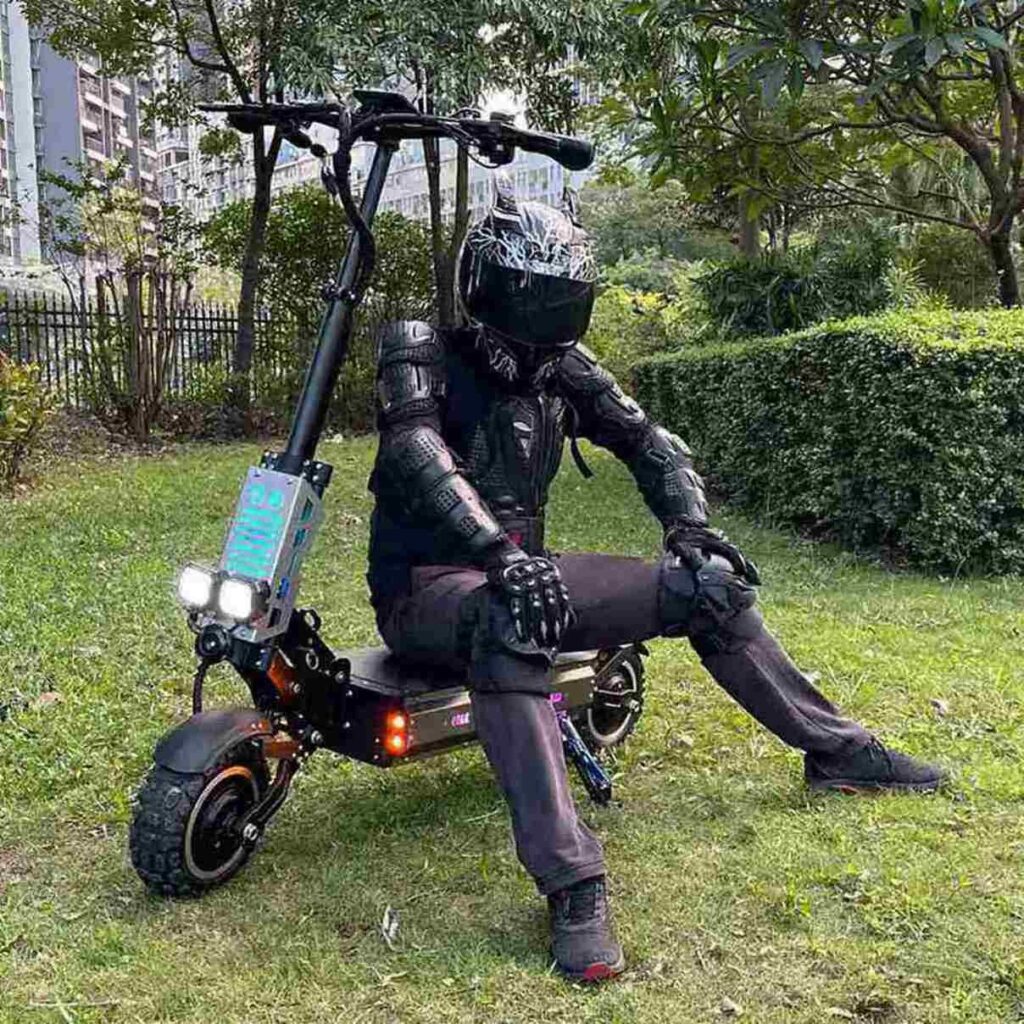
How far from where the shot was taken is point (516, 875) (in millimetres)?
2820

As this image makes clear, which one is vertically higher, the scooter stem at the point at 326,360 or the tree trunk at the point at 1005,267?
the tree trunk at the point at 1005,267

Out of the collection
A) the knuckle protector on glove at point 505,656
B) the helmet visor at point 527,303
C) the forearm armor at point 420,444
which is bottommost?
the knuckle protector on glove at point 505,656

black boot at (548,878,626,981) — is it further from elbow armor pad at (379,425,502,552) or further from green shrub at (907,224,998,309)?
green shrub at (907,224,998,309)

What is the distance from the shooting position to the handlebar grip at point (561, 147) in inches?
108

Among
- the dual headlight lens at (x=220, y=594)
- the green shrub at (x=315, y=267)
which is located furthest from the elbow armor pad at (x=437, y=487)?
the green shrub at (x=315, y=267)

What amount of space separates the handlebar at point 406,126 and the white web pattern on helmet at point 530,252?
0.55ft

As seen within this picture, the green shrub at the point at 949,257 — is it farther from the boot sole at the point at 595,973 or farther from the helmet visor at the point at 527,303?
the boot sole at the point at 595,973

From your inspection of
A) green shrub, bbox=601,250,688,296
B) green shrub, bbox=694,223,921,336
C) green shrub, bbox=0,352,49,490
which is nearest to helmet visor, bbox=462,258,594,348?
green shrub, bbox=0,352,49,490

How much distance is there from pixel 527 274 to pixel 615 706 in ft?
4.85

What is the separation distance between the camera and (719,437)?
8.62 m

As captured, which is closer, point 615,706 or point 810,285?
point 615,706

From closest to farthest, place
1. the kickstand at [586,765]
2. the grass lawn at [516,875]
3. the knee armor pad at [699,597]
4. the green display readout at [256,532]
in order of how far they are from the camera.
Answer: the grass lawn at [516,875], the green display readout at [256,532], the knee armor pad at [699,597], the kickstand at [586,765]

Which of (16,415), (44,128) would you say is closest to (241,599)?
(16,415)

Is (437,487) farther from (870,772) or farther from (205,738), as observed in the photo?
(870,772)
